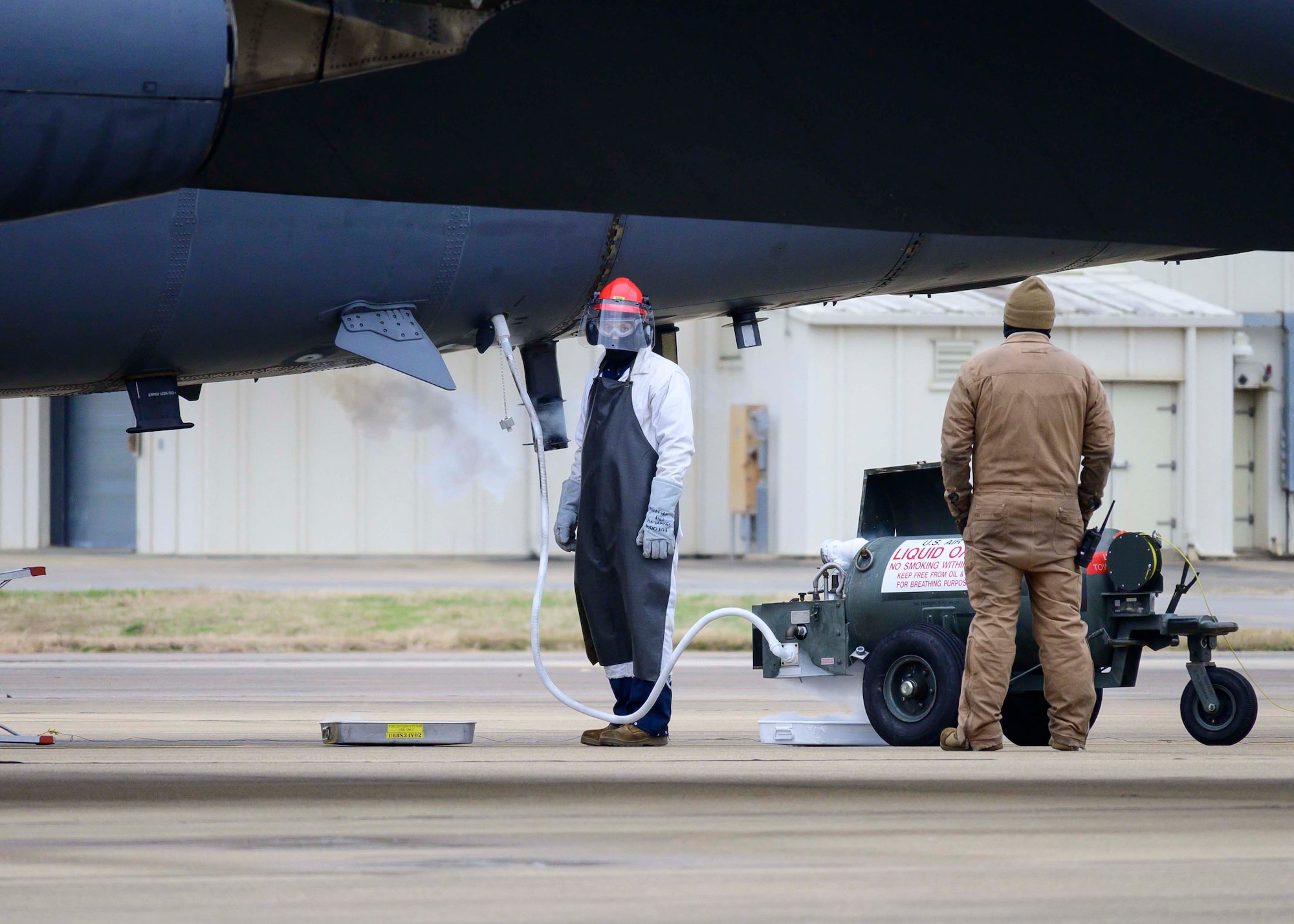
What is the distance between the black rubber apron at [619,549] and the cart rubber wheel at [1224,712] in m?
2.07

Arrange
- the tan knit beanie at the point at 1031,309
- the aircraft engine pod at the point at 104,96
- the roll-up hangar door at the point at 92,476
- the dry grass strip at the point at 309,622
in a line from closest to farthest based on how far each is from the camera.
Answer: the aircraft engine pod at the point at 104,96 → the tan knit beanie at the point at 1031,309 → the dry grass strip at the point at 309,622 → the roll-up hangar door at the point at 92,476

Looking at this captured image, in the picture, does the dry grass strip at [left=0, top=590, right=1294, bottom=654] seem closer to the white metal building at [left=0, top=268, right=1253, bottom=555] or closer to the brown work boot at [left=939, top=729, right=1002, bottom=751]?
the white metal building at [left=0, top=268, right=1253, bottom=555]

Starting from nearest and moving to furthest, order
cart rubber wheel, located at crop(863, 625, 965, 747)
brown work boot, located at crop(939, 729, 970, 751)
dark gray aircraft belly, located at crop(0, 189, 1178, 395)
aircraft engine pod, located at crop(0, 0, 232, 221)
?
aircraft engine pod, located at crop(0, 0, 232, 221), brown work boot, located at crop(939, 729, 970, 751), dark gray aircraft belly, located at crop(0, 189, 1178, 395), cart rubber wheel, located at crop(863, 625, 965, 747)

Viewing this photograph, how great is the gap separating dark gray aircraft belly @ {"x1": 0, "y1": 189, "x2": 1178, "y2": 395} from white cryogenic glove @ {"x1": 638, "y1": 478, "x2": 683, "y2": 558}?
3.82 feet

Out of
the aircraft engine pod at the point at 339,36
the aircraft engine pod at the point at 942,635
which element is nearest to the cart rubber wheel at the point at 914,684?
the aircraft engine pod at the point at 942,635

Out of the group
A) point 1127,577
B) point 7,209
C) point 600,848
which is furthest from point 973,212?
point 7,209

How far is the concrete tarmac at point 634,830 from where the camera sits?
292cm

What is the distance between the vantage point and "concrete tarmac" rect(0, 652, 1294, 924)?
9.59ft

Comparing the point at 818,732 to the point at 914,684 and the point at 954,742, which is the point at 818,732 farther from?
the point at 954,742

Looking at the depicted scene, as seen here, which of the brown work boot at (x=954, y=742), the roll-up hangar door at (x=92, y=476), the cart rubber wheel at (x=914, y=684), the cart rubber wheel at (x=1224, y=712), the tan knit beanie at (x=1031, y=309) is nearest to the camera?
the brown work boot at (x=954, y=742)

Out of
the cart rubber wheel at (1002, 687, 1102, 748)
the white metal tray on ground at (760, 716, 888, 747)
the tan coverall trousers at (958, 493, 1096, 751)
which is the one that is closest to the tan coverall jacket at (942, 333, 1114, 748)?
the tan coverall trousers at (958, 493, 1096, 751)

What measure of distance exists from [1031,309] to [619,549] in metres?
1.64

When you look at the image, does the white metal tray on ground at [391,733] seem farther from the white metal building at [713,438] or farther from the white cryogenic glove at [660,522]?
the white metal building at [713,438]

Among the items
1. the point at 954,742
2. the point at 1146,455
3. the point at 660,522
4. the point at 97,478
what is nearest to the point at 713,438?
the point at 1146,455
